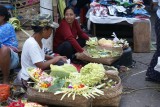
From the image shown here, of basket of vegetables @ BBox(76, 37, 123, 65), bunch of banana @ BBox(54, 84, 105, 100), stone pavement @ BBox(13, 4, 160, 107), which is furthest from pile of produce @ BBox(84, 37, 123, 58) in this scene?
bunch of banana @ BBox(54, 84, 105, 100)

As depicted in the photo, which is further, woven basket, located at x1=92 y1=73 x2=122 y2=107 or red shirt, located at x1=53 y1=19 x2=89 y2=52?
red shirt, located at x1=53 y1=19 x2=89 y2=52

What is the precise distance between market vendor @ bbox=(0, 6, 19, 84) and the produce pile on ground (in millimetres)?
691

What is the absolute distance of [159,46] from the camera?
5.39 m

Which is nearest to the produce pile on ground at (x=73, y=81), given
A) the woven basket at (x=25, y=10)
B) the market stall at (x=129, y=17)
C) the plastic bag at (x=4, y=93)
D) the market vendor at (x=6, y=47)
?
the plastic bag at (x=4, y=93)

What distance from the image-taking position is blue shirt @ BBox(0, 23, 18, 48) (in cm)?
518

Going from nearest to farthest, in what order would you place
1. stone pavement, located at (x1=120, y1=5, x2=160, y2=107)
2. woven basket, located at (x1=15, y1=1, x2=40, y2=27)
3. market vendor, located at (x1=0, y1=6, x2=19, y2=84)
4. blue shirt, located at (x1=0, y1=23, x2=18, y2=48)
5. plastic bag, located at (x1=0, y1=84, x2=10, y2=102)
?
1. plastic bag, located at (x1=0, y1=84, x2=10, y2=102)
2. stone pavement, located at (x1=120, y1=5, x2=160, y2=107)
3. market vendor, located at (x1=0, y1=6, x2=19, y2=84)
4. blue shirt, located at (x1=0, y1=23, x2=18, y2=48)
5. woven basket, located at (x1=15, y1=1, x2=40, y2=27)

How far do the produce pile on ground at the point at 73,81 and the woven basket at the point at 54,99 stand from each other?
0.05m

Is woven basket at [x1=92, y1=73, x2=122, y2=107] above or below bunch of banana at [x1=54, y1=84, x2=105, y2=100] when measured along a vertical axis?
below

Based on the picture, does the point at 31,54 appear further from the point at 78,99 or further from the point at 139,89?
the point at 139,89

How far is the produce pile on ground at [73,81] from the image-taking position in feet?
13.1

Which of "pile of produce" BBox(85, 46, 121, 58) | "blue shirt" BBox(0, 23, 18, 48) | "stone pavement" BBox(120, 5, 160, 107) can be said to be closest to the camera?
"stone pavement" BBox(120, 5, 160, 107)

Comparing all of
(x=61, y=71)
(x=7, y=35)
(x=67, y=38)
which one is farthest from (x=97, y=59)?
(x=7, y=35)

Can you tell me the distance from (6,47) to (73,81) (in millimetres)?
1380

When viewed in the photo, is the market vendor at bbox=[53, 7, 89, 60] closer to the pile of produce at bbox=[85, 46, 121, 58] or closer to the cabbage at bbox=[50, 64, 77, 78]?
the pile of produce at bbox=[85, 46, 121, 58]
